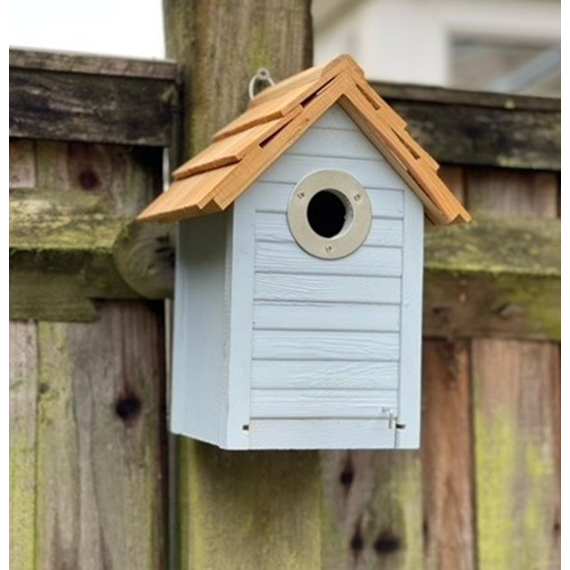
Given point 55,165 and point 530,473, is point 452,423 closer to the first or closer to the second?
point 530,473

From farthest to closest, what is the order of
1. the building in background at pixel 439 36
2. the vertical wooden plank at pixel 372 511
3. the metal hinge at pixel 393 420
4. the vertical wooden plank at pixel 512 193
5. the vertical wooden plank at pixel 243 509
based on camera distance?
the building in background at pixel 439 36
the vertical wooden plank at pixel 512 193
the vertical wooden plank at pixel 372 511
the vertical wooden plank at pixel 243 509
the metal hinge at pixel 393 420

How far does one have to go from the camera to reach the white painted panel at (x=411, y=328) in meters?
1.75

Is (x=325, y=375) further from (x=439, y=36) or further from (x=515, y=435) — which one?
(x=439, y=36)

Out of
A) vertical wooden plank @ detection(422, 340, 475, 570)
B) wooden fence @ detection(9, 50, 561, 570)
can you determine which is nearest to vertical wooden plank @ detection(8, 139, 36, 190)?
wooden fence @ detection(9, 50, 561, 570)

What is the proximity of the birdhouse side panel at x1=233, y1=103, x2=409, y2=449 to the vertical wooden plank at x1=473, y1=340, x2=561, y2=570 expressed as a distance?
1.43ft

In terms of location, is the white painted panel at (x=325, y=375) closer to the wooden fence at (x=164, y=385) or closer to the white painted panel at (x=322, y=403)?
the white painted panel at (x=322, y=403)

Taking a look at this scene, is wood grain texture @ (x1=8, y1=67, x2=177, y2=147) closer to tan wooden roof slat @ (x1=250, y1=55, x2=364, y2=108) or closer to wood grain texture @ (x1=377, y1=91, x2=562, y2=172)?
tan wooden roof slat @ (x1=250, y1=55, x2=364, y2=108)

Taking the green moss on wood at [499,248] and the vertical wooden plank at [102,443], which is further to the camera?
the green moss on wood at [499,248]

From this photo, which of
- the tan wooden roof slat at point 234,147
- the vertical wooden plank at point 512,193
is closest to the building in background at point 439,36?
the vertical wooden plank at point 512,193

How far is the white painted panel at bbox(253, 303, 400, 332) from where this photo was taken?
1698 mm

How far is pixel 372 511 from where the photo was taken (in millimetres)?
2076

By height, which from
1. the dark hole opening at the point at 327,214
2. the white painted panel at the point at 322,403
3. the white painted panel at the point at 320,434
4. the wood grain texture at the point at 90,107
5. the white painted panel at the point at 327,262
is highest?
the wood grain texture at the point at 90,107

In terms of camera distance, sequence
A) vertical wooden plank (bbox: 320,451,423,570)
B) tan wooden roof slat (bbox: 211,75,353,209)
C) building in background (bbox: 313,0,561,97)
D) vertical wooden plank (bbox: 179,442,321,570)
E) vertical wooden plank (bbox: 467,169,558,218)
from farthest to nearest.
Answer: building in background (bbox: 313,0,561,97)
vertical wooden plank (bbox: 467,169,558,218)
vertical wooden plank (bbox: 320,451,423,570)
vertical wooden plank (bbox: 179,442,321,570)
tan wooden roof slat (bbox: 211,75,353,209)

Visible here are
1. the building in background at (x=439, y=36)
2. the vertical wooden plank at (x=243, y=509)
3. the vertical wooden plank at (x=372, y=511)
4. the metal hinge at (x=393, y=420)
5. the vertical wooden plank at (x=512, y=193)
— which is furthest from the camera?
the building in background at (x=439, y=36)
